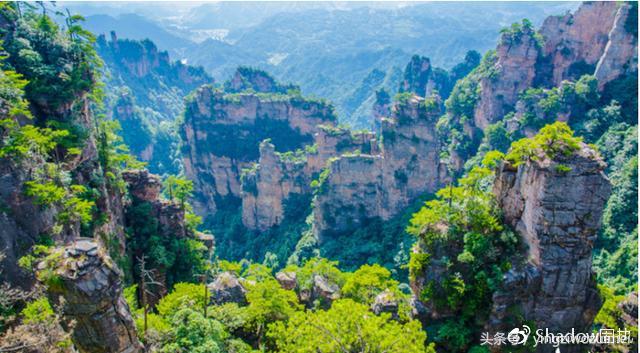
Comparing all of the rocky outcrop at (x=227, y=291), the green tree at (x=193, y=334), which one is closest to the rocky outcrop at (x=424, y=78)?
the rocky outcrop at (x=227, y=291)

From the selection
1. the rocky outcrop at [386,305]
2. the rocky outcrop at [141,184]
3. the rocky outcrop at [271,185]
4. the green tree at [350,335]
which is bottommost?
the rocky outcrop at [271,185]

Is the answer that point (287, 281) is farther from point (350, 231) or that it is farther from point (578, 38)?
point (578, 38)

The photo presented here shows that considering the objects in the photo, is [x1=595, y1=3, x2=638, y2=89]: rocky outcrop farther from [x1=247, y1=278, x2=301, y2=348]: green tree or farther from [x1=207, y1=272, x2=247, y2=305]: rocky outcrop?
[x1=207, y1=272, x2=247, y2=305]: rocky outcrop

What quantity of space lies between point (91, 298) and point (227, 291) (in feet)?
36.4

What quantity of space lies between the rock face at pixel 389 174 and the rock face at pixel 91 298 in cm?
3798

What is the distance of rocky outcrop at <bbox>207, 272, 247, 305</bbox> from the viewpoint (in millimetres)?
24975

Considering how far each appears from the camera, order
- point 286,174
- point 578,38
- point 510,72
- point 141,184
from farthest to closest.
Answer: point 510,72, point 286,174, point 578,38, point 141,184

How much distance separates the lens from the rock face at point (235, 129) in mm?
75375

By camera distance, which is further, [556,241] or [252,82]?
[252,82]

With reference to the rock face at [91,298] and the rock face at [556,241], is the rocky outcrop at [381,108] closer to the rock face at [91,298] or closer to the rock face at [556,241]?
the rock face at [556,241]

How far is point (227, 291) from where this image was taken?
2553 cm

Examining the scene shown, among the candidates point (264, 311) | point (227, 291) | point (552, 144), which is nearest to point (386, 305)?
point (264, 311)

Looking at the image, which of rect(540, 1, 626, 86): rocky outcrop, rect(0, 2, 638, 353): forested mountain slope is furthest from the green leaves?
rect(540, 1, 626, 86): rocky outcrop

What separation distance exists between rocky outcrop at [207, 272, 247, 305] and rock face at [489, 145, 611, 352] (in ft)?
42.4
